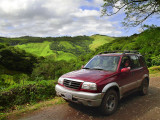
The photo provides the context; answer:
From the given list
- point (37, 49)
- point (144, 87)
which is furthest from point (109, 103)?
point (37, 49)

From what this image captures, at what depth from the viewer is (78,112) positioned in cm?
441

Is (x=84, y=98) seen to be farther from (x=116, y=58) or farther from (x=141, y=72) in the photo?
(x=141, y=72)

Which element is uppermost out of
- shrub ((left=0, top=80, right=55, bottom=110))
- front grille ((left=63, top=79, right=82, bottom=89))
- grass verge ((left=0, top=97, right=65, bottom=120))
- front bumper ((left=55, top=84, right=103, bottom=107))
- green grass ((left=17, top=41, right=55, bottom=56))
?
green grass ((left=17, top=41, right=55, bottom=56))

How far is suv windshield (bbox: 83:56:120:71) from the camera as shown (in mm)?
4801

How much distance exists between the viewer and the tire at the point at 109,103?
A: 397cm

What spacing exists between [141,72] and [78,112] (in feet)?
10.2

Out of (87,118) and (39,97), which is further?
(39,97)

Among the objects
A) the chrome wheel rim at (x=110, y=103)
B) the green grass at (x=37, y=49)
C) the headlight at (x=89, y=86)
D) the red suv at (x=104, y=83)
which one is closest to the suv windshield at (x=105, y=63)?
the red suv at (x=104, y=83)

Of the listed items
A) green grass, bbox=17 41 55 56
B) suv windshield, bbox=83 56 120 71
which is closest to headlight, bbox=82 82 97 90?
suv windshield, bbox=83 56 120 71

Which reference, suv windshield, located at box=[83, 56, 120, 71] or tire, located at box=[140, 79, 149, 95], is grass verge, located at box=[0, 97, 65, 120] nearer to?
suv windshield, located at box=[83, 56, 120, 71]

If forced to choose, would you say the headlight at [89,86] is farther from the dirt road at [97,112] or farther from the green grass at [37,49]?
the green grass at [37,49]

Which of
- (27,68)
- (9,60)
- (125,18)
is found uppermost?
(125,18)

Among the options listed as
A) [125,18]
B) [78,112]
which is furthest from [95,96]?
[125,18]

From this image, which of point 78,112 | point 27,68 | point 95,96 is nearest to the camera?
point 95,96
